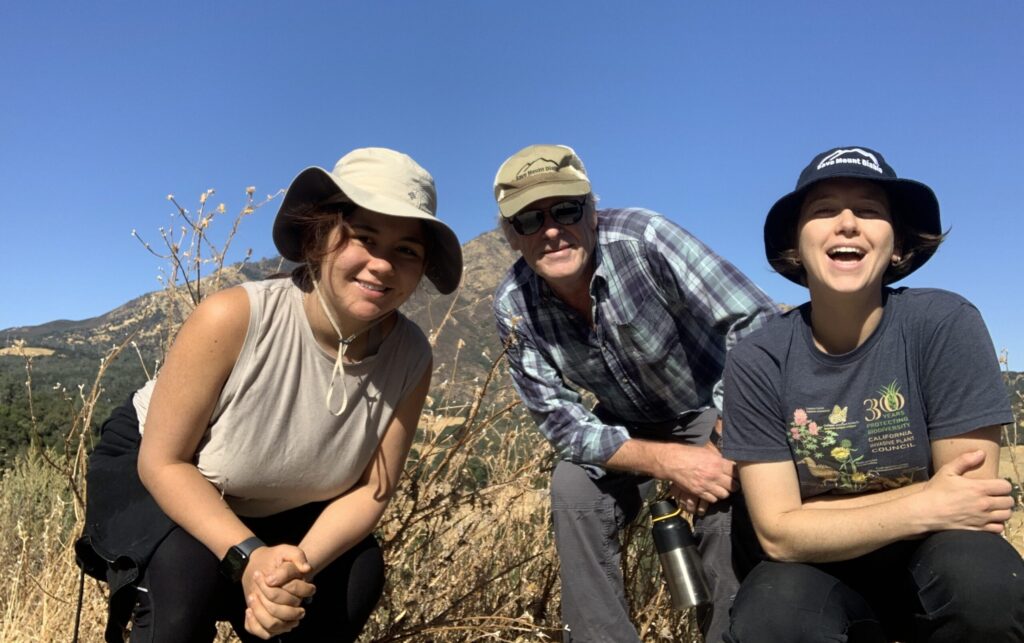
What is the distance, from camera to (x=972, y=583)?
6.40ft

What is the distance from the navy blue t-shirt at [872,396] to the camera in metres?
2.12

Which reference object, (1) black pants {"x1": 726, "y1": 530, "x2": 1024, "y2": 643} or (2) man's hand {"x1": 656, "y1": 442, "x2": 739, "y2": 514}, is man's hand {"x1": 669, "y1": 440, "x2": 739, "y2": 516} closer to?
(2) man's hand {"x1": 656, "y1": 442, "x2": 739, "y2": 514}

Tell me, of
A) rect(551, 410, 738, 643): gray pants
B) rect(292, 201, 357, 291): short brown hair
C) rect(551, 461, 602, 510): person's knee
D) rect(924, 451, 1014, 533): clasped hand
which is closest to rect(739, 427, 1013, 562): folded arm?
rect(924, 451, 1014, 533): clasped hand

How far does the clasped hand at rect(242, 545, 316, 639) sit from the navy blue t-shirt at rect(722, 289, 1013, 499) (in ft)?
4.24

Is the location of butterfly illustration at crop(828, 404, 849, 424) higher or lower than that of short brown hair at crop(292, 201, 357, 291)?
lower

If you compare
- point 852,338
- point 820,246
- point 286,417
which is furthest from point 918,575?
point 286,417

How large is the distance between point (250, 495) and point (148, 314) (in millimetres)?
1427

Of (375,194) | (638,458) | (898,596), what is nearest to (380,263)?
(375,194)

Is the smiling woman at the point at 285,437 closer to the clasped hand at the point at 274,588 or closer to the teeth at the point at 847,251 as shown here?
the clasped hand at the point at 274,588

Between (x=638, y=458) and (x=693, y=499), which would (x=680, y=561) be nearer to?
(x=693, y=499)

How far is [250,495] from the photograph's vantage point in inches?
92.7

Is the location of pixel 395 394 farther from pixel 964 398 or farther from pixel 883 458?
pixel 964 398

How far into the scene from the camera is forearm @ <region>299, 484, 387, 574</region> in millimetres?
2316

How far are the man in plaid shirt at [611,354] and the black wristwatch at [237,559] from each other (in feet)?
3.97
